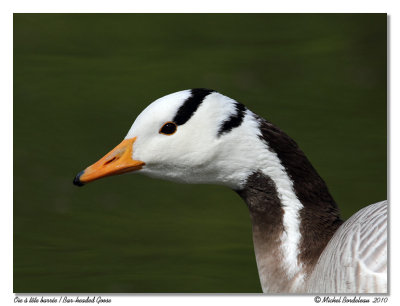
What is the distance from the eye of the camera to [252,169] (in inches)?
186

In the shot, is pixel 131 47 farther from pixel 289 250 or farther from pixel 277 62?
pixel 289 250

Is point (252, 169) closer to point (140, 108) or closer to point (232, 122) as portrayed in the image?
point (232, 122)

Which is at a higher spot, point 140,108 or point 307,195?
point 140,108

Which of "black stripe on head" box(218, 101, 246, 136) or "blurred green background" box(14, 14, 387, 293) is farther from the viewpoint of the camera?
"blurred green background" box(14, 14, 387, 293)

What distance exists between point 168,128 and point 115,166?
0.34m

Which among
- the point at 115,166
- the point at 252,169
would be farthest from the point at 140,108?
the point at 252,169

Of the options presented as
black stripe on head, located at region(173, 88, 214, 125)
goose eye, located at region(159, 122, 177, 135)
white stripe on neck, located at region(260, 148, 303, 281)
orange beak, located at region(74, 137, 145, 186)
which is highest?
black stripe on head, located at region(173, 88, 214, 125)

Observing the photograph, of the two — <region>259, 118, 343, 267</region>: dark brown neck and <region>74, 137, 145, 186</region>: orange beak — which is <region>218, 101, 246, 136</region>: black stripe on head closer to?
<region>259, 118, 343, 267</region>: dark brown neck

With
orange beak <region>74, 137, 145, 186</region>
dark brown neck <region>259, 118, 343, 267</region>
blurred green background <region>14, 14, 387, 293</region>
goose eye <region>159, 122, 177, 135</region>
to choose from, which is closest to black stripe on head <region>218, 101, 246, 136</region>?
dark brown neck <region>259, 118, 343, 267</region>

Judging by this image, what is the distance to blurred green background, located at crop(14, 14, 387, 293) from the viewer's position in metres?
5.93

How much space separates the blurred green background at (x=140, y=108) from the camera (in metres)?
5.93

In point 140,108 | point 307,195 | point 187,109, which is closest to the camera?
point 187,109

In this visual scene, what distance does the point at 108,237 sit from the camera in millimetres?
6391

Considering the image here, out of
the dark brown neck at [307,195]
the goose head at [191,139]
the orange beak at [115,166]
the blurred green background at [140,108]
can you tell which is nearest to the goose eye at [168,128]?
the goose head at [191,139]
